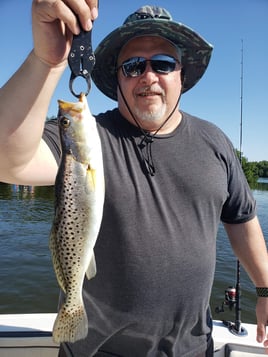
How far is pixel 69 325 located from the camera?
5.54 feet

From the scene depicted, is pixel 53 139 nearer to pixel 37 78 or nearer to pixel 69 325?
pixel 37 78

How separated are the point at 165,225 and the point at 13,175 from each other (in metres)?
0.90

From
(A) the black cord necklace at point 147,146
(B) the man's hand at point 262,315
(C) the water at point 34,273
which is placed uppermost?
(A) the black cord necklace at point 147,146

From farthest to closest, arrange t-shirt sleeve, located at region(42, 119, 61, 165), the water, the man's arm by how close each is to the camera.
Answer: the water
the man's arm
t-shirt sleeve, located at region(42, 119, 61, 165)

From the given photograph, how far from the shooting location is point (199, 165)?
218 cm

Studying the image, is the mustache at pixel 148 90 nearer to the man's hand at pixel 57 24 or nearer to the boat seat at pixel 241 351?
the man's hand at pixel 57 24

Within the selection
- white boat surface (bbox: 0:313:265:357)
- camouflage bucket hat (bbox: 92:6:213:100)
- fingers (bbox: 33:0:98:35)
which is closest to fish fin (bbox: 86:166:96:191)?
fingers (bbox: 33:0:98:35)

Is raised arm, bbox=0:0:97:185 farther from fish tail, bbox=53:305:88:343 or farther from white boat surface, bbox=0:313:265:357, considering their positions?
white boat surface, bbox=0:313:265:357

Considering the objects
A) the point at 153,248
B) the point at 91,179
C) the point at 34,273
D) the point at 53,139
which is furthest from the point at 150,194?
the point at 34,273

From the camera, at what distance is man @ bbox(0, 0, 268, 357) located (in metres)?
1.89

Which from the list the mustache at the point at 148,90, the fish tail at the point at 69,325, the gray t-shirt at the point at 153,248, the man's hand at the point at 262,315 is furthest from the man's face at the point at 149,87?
the man's hand at the point at 262,315

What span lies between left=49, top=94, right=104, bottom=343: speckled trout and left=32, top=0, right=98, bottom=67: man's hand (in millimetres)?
221

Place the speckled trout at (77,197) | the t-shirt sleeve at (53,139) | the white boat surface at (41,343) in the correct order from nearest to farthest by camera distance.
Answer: the speckled trout at (77,197), the t-shirt sleeve at (53,139), the white boat surface at (41,343)

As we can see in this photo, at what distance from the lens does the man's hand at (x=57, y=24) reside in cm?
134
